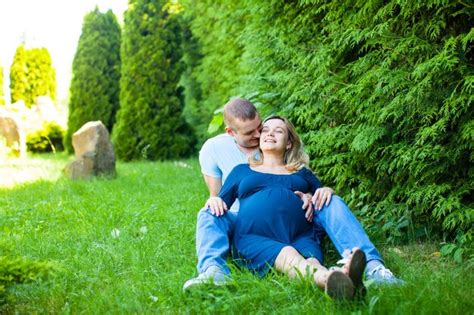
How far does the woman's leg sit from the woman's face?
0.72 m

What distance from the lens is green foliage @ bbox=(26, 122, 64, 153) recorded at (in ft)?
44.7

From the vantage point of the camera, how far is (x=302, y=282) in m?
2.65

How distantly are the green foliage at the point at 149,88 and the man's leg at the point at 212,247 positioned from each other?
7.73m

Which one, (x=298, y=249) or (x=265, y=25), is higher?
(x=265, y=25)

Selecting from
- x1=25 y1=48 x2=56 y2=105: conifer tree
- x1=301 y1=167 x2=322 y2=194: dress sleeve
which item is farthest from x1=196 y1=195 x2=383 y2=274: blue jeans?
x1=25 y1=48 x2=56 y2=105: conifer tree

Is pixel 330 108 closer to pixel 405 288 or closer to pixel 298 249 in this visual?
pixel 298 249

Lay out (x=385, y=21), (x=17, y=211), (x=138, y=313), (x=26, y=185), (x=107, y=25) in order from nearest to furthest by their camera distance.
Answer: (x=138, y=313) → (x=385, y=21) → (x=17, y=211) → (x=26, y=185) → (x=107, y=25)

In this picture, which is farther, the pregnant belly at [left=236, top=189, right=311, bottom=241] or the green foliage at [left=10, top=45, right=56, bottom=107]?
the green foliage at [left=10, top=45, right=56, bottom=107]

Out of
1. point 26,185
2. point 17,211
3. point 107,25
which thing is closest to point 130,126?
point 107,25

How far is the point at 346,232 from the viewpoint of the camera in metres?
3.09

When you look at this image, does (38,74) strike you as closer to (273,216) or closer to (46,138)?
(46,138)

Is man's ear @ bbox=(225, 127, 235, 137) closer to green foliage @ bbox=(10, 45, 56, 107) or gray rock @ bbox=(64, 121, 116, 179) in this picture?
gray rock @ bbox=(64, 121, 116, 179)

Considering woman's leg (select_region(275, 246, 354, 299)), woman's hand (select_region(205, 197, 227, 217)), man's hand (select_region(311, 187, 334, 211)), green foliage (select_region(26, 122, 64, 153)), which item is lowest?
green foliage (select_region(26, 122, 64, 153))

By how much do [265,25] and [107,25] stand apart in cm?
871
